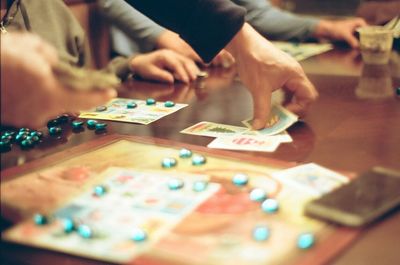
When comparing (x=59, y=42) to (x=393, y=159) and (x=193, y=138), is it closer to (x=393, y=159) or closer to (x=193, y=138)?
(x=193, y=138)

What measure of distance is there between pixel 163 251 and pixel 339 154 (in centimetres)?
39

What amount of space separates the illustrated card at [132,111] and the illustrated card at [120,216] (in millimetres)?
347

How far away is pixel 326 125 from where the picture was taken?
1024 mm

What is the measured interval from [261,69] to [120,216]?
47 centimetres

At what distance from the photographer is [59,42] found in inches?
62.2

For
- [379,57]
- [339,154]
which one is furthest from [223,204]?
[379,57]

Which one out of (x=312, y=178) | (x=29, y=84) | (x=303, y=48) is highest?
(x=29, y=84)

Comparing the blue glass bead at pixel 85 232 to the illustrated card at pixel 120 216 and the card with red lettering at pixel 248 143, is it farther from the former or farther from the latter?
the card with red lettering at pixel 248 143

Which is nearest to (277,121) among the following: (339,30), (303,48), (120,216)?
(120,216)

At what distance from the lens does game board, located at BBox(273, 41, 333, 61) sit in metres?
1.75

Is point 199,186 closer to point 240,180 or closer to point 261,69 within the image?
point 240,180

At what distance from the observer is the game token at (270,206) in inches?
25.7

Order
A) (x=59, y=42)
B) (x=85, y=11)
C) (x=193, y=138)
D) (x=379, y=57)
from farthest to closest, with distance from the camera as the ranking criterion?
(x=85, y=11) → (x=59, y=42) → (x=379, y=57) → (x=193, y=138)

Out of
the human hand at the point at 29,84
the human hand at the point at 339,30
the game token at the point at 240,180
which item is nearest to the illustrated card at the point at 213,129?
the game token at the point at 240,180
